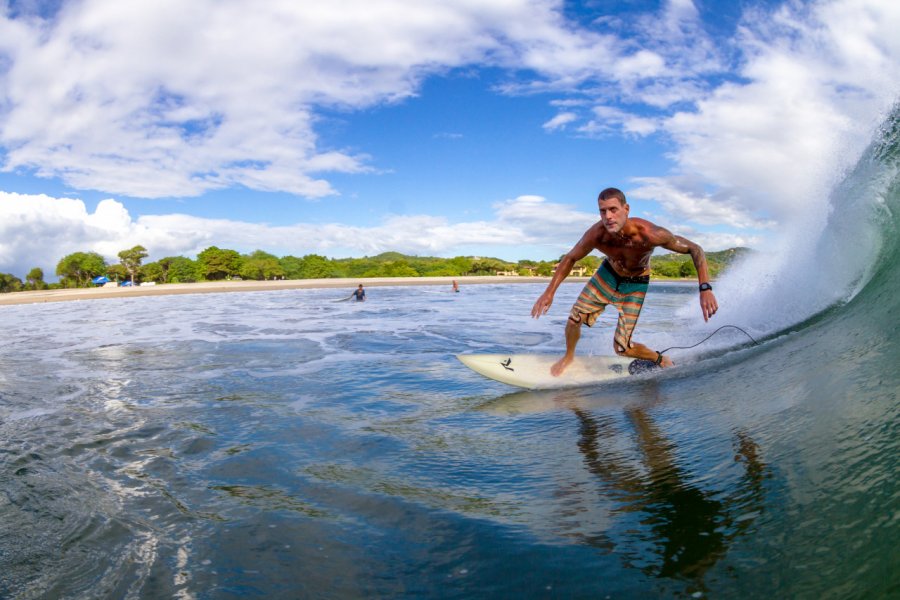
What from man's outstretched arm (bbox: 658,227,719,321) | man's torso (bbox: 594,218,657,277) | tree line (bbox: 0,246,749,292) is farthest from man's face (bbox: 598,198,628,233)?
tree line (bbox: 0,246,749,292)

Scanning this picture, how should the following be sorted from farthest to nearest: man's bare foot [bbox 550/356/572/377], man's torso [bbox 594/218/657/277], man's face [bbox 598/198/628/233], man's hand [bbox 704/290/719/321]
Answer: man's bare foot [bbox 550/356/572/377] → man's torso [bbox 594/218/657/277] → man's face [bbox 598/198/628/233] → man's hand [bbox 704/290/719/321]

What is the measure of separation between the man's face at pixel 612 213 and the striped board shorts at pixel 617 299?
93 cm

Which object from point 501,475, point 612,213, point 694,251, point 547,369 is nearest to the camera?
point 501,475

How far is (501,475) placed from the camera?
3.58 m

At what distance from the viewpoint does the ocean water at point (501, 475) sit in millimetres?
2203

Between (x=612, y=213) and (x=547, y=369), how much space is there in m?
2.21

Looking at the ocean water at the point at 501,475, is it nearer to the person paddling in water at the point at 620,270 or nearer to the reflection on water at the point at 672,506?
the reflection on water at the point at 672,506

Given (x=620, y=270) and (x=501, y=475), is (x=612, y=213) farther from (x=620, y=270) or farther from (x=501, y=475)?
(x=501, y=475)

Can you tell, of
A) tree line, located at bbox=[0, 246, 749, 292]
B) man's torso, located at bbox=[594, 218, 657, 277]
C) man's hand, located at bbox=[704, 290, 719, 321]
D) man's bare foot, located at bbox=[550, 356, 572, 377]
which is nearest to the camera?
man's hand, located at bbox=[704, 290, 719, 321]

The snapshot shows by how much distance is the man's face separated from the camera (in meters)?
5.33

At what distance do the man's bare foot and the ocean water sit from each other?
37 centimetres

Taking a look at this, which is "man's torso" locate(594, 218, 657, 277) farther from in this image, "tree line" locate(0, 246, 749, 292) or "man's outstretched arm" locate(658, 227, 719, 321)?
"tree line" locate(0, 246, 749, 292)

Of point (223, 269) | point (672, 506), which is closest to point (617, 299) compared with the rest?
point (672, 506)

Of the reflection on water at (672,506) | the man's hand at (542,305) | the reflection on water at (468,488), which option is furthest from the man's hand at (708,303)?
the reflection on water at (672,506)
